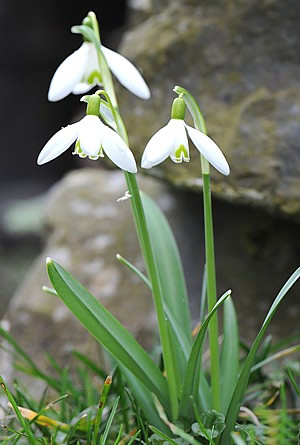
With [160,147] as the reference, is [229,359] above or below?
below

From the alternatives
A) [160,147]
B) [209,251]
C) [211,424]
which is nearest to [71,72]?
[160,147]

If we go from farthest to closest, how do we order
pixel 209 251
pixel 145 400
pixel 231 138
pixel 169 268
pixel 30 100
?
1. pixel 30 100
2. pixel 231 138
3. pixel 169 268
4. pixel 145 400
5. pixel 209 251

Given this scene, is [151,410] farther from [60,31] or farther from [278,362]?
[60,31]

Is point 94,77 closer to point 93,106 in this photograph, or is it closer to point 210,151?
point 93,106

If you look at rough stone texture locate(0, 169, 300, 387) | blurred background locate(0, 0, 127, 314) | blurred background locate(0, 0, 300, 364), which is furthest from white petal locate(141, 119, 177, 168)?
blurred background locate(0, 0, 127, 314)

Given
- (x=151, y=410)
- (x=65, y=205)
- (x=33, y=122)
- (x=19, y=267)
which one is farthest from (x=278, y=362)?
(x=33, y=122)

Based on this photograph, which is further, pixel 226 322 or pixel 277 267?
pixel 277 267

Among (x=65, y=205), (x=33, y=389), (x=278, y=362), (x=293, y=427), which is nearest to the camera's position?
(x=293, y=427)

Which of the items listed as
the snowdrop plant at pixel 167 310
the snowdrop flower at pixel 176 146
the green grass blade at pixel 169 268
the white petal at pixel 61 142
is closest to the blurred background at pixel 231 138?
the green grass blade at pixel 169 268
